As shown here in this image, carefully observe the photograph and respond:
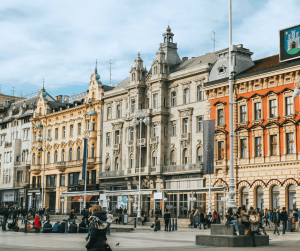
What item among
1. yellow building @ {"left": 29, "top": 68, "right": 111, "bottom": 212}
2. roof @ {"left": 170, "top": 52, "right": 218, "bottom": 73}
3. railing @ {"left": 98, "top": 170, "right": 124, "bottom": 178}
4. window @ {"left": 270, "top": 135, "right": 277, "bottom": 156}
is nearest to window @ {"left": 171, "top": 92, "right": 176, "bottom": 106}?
roof @ {"left": 170, "top": 52, "right": 218, "bottom": 73}

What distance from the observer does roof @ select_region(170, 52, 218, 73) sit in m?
56.9

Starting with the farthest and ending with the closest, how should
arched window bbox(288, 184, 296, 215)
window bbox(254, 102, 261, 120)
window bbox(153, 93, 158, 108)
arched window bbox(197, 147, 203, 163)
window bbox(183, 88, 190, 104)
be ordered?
window bbox(153, 93, 158, 108) → window bbox(183, 88, 190, 104) → arched window bbox(197, 147, 203, 163) → window bbox(254, 102, 261, 120) → arched window bbox(288, 184, 296, 215)

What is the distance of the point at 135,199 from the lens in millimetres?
58500

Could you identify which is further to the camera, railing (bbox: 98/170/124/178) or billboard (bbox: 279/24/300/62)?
railing (bbox: 98/170/124/178)

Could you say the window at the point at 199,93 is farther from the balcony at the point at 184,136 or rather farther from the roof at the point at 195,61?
the balcony at the point at 184,136

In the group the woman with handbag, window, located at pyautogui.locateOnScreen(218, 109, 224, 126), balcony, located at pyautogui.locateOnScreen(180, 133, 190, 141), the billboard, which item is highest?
the billboard

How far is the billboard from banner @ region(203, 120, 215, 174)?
965cm

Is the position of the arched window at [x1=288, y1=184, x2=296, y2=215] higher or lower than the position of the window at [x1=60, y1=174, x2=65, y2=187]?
lower

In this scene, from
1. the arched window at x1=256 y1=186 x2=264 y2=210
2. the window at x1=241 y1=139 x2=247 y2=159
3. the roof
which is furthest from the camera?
the roof

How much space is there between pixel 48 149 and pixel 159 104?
2869 cm

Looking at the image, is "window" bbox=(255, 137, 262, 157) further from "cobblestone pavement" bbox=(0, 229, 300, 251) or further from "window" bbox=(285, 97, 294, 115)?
"cobblestone pavement" bbox=(0, 229, 300, 251)

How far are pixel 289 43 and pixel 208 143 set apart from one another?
12.2 metres

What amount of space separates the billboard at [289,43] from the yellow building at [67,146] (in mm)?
30836

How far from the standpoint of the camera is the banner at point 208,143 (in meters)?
44.1
